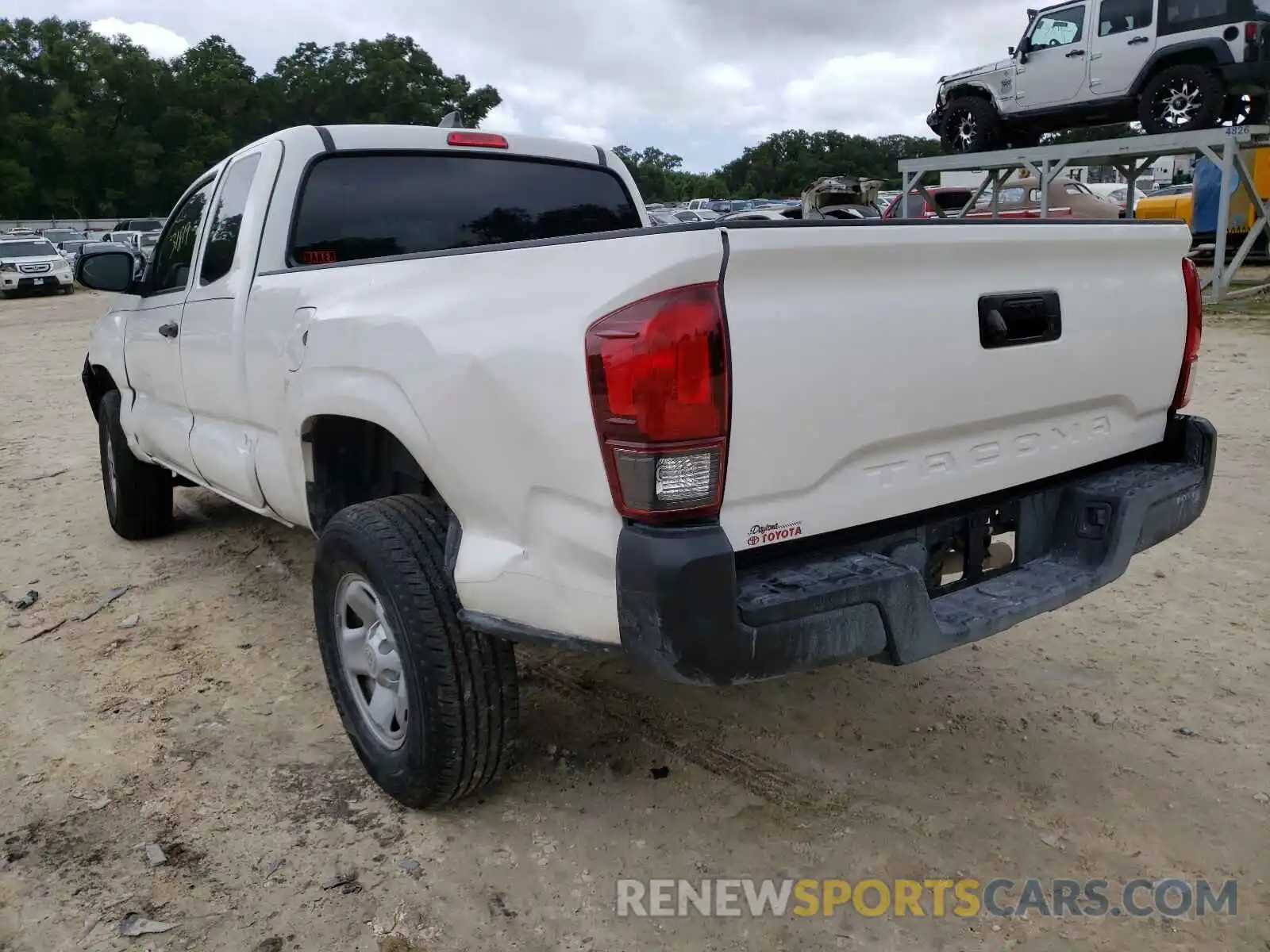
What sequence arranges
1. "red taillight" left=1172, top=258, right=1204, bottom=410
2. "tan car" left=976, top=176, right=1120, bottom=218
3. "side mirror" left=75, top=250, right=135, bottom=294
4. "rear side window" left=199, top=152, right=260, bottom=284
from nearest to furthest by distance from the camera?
"red taillight" left=1172, top=258, right=1204, bottom=410 → "rear side window" left=199, top=152, right=260, bottom=284 → "side mirror" left=75, top=250, right=135, bottom=294 → "tan car" left=976, top=176, right=1120, bottom=218

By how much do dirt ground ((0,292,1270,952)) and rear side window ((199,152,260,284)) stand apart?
1.48 metres

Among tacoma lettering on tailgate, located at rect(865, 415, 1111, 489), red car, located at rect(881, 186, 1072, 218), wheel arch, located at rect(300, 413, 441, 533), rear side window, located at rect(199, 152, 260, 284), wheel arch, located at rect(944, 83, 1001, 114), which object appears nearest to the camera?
tacoma lettering on tailgate, located at rect(865, 415, 1111, 489)

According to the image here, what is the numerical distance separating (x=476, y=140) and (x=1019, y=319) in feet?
7.55

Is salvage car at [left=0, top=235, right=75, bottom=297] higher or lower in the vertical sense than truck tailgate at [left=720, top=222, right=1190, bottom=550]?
lower

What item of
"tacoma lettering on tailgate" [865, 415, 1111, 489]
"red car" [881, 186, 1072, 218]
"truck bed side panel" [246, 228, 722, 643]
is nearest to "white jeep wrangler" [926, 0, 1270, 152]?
"red car" [881, 186, 1072, 218]

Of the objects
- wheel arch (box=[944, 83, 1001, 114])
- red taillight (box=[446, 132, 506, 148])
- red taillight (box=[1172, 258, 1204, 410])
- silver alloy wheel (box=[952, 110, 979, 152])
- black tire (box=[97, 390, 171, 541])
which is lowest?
black tire (box=[97, 390, 171, 541])

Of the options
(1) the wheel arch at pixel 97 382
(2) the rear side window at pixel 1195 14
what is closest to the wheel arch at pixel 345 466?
(1) the wheel arch at pixel 97 382

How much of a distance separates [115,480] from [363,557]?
331cm

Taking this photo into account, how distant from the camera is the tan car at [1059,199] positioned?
18.0 meters

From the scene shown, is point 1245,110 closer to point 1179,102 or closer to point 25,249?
point 1179,102

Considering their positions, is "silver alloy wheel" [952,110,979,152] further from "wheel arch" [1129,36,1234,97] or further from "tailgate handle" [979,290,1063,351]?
"tailgate handle" [979,290,1063,351]

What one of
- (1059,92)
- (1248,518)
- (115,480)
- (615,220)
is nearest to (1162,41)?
(1059,92)

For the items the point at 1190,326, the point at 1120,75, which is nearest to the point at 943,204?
the point at 1120,75

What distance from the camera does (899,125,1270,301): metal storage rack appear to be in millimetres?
12711
